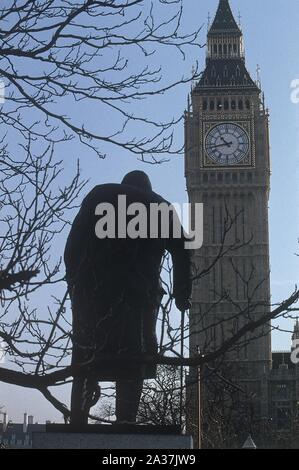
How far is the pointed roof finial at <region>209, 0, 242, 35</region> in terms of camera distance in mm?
61156

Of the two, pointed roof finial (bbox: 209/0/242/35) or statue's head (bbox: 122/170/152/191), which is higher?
pointed roof finial (bbox: 209/0/242/35)

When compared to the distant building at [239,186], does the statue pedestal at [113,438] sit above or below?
below

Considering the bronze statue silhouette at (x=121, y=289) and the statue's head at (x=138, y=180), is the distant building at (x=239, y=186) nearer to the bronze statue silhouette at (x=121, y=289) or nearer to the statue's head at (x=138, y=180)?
the statue's head at (x=138, y=180)

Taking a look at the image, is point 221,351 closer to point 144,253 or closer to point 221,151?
point 144,253

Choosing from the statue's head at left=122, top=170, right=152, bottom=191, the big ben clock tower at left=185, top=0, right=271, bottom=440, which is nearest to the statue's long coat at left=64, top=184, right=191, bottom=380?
the statue's head at left=122, top=170, right=152, bottom=191

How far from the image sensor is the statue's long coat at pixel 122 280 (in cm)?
547

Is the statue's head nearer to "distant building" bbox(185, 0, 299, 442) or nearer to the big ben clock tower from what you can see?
"distant building" bbox(185, 0, 299, 442)

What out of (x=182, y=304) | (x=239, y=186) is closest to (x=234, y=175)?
(x=239, y=186)

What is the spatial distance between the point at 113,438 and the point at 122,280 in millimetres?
1049

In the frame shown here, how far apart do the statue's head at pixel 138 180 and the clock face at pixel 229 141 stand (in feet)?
159

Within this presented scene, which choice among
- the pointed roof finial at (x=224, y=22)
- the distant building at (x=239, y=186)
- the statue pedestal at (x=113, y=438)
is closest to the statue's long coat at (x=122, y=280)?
the statue pedestal at (x=113, y=438)

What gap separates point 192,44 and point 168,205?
1389 millimetres

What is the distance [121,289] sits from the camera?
552cm
